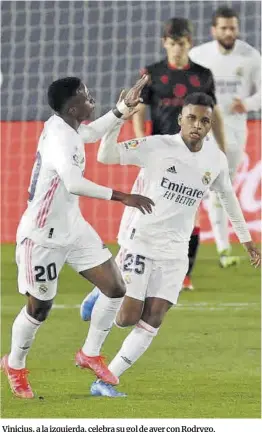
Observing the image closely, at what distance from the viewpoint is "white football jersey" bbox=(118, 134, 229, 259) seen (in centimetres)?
801


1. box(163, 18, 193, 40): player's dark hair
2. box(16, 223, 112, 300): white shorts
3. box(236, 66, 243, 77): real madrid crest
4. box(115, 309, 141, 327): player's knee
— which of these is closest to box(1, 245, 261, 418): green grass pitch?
box(115, 309, 141, 327): player's knee

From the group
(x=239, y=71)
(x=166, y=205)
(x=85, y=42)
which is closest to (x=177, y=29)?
(x=239, y=71)

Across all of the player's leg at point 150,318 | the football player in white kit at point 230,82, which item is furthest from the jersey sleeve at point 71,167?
the football player in white kit at point 230,82

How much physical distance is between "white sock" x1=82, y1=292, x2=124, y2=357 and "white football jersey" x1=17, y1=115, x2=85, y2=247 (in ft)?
1.38

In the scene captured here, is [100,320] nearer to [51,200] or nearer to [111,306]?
[111,306]

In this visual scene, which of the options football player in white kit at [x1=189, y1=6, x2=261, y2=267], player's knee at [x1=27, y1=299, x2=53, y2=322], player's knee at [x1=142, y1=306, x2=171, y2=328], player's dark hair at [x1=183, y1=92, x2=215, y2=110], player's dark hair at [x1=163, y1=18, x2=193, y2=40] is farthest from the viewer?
football player in white kit at [x1=189, y1=6, x2=261, y2=267]

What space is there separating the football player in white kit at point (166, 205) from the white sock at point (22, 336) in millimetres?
626

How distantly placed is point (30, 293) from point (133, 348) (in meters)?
0.64

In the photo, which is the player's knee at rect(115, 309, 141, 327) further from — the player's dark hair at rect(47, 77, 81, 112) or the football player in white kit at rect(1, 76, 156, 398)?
the player's dark hair at rect(47, 77, 81, 112)

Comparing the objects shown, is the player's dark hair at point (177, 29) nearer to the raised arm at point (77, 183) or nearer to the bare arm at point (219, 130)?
the bare arm at point (219, 130)

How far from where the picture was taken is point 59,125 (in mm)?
7449

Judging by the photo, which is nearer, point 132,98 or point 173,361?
point 132,98

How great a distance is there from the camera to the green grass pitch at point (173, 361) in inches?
284

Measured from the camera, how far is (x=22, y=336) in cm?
756
